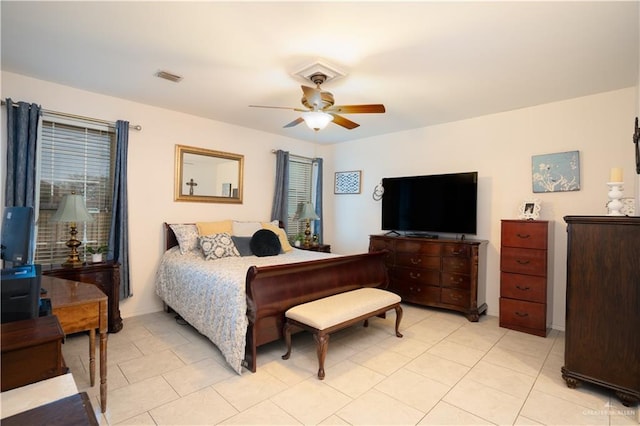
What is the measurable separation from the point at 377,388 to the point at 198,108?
359 cm

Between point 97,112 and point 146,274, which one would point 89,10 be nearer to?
point 97,112

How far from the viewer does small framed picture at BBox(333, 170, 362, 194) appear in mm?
5473

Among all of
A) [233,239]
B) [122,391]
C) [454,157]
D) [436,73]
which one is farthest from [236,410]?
[454,157]

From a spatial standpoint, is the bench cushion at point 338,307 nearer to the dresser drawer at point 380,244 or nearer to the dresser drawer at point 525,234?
the dresser drawer at point 380,244

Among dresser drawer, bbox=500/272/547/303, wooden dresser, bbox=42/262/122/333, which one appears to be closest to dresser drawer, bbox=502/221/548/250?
dresser drawer, bbox=500/272/547/303

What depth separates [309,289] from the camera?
9.77 feet

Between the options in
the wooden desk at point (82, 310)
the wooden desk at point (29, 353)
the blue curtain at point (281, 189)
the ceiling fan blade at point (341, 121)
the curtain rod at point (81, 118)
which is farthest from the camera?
the blue curtain at point (281, 189)

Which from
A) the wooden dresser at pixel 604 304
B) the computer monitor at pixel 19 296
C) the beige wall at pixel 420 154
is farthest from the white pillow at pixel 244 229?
the wooden dresser at pixel 604 304

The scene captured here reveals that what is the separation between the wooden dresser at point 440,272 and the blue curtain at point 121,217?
3265mm

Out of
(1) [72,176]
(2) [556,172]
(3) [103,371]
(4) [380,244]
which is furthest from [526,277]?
(1) [72,176]

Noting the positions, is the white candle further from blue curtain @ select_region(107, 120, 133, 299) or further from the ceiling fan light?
blue curtain @ select_region(107, 120, 133, 299)

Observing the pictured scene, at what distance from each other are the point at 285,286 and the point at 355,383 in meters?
0.94

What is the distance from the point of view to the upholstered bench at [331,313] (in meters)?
2.47

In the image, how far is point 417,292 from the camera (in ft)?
13.8
